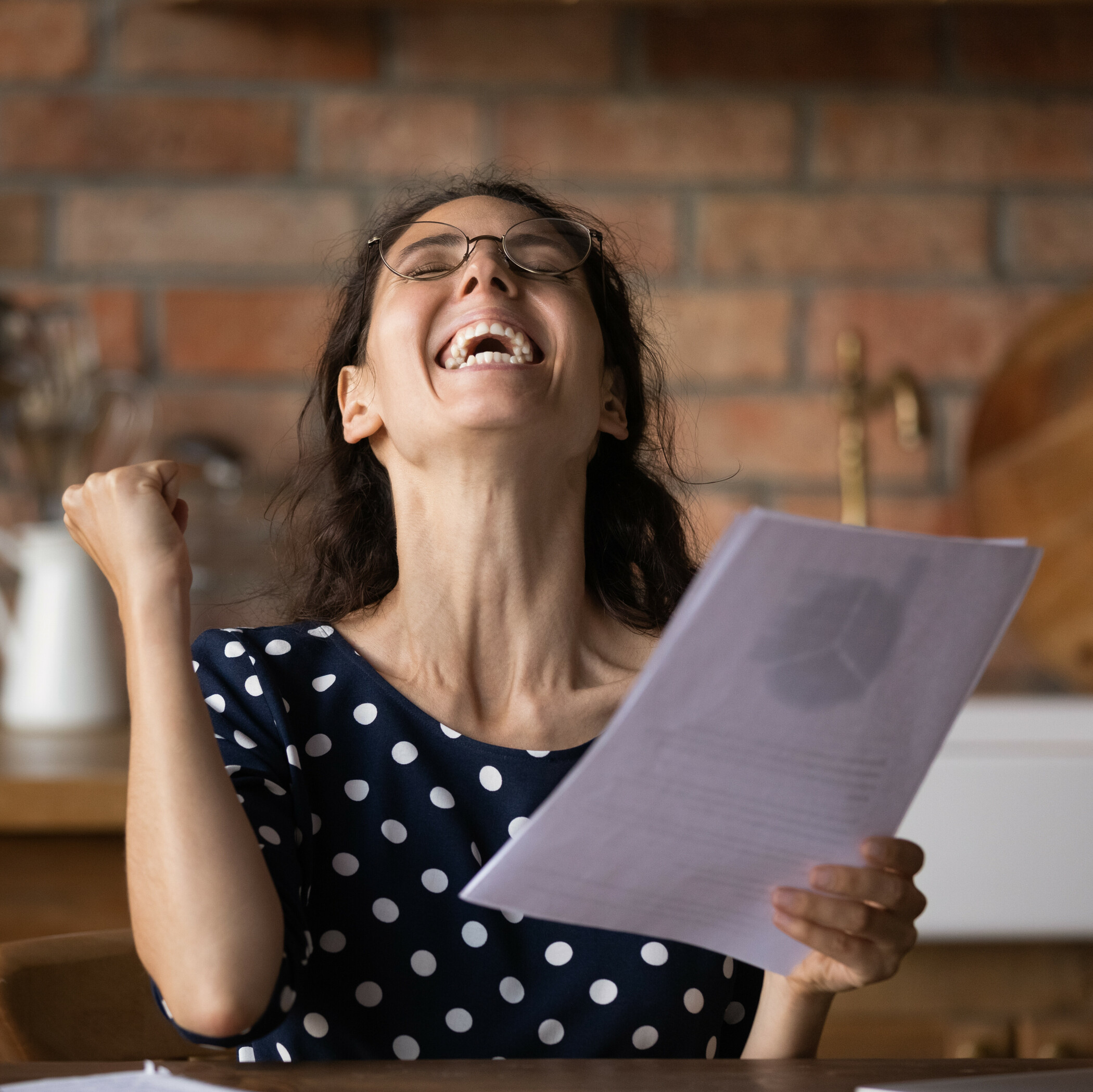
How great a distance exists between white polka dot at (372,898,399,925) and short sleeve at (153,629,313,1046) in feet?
0.14

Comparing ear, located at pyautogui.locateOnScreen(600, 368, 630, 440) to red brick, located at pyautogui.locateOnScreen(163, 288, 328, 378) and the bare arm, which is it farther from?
red brick, located at pyautogui.locateOnScreen(163, 288, 328, 378)

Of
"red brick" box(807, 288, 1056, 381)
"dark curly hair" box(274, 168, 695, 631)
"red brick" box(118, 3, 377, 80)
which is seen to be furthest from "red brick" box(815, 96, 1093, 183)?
"dark curly hair" box(274, 168, 695, 631)

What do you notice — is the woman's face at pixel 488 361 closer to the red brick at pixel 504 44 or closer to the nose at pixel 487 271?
the nose at pixel 487 271

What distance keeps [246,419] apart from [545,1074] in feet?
4.27

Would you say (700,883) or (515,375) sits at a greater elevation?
(515,375)

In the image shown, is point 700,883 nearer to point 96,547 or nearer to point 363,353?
point 96,547

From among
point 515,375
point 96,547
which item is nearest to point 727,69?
point 515,375

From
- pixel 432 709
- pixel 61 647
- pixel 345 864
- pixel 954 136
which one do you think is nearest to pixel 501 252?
pixel 432 709

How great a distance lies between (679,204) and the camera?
1799 millimetres

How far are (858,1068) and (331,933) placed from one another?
1.09 ft

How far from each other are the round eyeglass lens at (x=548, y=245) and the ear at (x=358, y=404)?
153mm

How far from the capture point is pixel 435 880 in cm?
82

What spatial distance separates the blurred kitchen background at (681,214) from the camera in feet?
5.74

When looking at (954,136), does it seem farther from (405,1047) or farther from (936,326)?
(405,1047)
